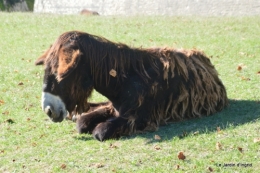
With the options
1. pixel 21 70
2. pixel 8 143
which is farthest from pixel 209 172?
pixel 21 70

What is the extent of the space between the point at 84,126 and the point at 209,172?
2301 millimetres

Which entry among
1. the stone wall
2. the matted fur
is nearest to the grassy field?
the matted fur

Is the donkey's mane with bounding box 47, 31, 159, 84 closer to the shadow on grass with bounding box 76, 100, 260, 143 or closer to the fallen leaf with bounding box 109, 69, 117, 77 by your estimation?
the fallen leaf with bounding box 109, 69, 117, 77

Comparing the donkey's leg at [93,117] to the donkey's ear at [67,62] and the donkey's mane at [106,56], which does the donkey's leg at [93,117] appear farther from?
the donkey's ear at [67,62]

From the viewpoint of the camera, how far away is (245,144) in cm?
679

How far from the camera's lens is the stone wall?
2222cm

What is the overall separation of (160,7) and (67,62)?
17070 mm

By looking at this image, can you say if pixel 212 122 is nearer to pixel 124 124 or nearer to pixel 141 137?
pixel 141 137

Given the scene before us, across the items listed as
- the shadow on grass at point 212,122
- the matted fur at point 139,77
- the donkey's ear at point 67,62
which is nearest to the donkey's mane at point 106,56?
the matted fur at point 139,77

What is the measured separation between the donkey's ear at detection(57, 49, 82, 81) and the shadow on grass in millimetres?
943

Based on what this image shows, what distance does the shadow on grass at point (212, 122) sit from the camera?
24.7ft

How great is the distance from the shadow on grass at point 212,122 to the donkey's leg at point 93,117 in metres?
0.19

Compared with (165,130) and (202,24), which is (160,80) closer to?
(165,130)

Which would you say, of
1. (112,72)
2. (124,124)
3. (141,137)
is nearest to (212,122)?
(141,137)
